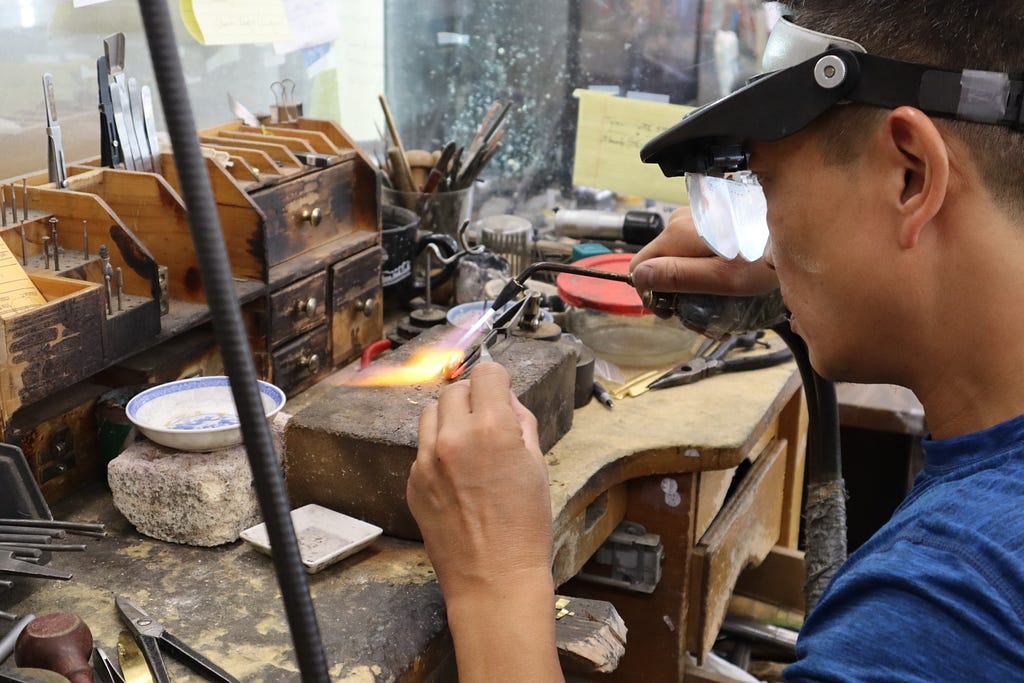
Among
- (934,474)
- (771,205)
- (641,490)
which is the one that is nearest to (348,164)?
(641,490)

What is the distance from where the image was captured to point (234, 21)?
212 centimetres

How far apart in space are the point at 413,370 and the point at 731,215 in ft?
1.95

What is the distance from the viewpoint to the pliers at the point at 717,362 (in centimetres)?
202

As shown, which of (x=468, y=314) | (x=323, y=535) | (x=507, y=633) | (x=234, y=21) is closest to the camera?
(x=507, y=633)

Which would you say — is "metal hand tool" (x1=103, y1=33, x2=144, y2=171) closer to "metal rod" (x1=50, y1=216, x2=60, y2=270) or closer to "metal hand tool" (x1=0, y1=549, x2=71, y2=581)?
"metal rod" (x1=50, y1=216, x2=60, y2=270)

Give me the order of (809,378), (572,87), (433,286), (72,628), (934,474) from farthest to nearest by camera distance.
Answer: (572,87)
(433,286)
(809,378)
(72,628)
(934,474)

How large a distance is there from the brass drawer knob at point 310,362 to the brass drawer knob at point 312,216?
25 cm

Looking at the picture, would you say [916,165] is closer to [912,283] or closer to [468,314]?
[912,283]

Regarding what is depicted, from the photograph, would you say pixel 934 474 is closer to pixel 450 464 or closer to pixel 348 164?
pixel 450 464

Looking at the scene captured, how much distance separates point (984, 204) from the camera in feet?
2.83

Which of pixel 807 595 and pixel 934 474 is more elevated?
pixel 934 474

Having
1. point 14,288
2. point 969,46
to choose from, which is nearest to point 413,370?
point 14,288

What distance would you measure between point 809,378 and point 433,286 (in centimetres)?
88

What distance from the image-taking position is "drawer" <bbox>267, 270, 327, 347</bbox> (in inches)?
70.9
